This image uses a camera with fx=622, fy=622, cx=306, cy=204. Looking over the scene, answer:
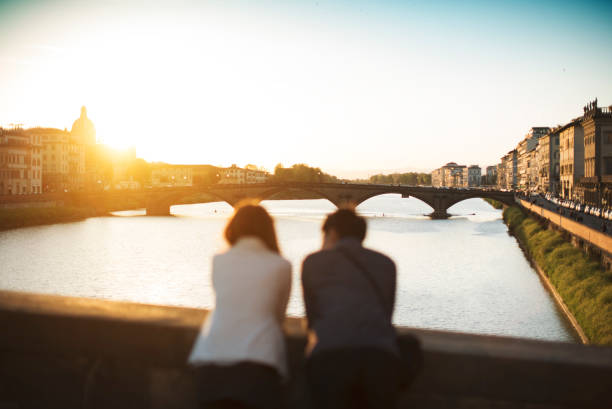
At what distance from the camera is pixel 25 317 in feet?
11.4

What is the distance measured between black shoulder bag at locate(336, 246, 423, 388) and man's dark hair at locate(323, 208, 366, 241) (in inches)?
7.1

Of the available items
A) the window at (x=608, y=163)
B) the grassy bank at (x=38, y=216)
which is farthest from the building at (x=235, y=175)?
the window at (x=608, y=163)

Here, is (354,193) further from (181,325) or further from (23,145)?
(181,325)

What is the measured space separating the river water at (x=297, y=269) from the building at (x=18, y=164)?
1411 cm

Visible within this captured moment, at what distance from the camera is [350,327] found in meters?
2.64

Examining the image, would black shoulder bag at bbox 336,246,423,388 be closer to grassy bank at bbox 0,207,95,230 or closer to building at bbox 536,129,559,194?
grassy bank at bbox 0,207,95,230

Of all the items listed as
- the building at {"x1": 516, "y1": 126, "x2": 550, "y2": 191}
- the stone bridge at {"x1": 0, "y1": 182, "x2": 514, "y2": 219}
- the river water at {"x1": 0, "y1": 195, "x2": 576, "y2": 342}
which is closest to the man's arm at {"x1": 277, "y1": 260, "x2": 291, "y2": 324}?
the river water at {"x1": 0, "y1": 195, "x2": 576, "y2": 342}

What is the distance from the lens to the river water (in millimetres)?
21422

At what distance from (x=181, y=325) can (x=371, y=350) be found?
1117 millimetres

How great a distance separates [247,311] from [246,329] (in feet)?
0.26

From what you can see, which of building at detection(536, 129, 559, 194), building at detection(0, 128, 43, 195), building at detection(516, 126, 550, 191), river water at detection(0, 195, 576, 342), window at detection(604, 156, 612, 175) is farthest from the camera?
building at detection(516, 126, 550, 191)

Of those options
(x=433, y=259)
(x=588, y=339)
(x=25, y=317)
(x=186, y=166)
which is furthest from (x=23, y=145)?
(x=186, y=166)

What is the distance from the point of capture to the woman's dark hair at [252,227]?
2969 millimetres

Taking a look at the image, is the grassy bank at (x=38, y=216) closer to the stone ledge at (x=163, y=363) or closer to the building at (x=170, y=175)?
the stone ledge at (x=163, y=363)
